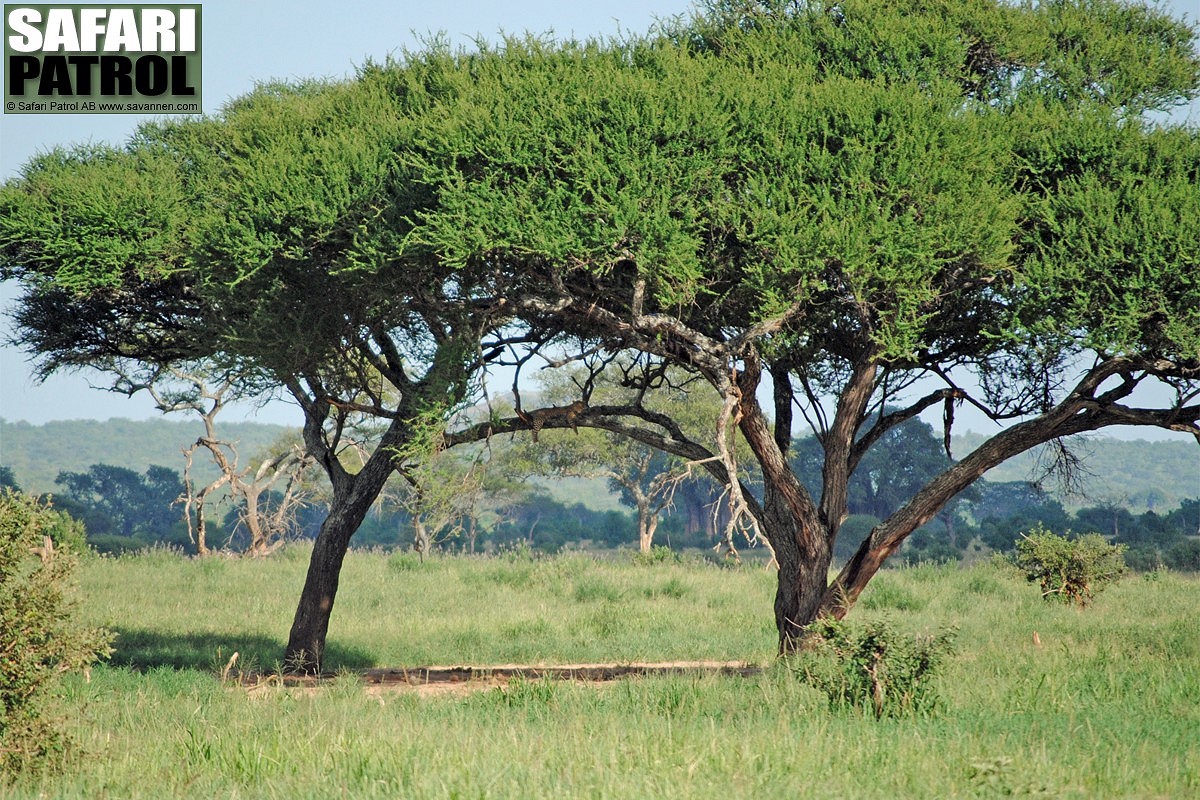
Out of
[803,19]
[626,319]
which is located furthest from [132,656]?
[803,19]

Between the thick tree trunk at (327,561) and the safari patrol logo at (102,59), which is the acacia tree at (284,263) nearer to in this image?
the thick tree trunk at (327,561)

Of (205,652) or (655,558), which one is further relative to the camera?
(655,558)

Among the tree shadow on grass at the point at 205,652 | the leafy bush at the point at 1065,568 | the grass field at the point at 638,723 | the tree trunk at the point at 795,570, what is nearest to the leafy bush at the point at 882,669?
the grass field at the point at 638,723

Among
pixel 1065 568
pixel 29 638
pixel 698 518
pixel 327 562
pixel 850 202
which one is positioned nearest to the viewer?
pixel 29 638

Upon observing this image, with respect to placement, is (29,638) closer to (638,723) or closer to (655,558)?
(638,723)

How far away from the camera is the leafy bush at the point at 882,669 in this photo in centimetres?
1063

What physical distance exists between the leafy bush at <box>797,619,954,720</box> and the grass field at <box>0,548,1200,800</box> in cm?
24

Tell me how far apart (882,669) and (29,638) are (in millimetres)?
7476

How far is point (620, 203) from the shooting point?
1371 cm

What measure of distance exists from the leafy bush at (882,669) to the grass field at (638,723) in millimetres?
244

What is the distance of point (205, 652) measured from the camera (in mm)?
19312

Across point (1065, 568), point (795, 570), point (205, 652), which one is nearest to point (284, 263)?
point (205, 652)

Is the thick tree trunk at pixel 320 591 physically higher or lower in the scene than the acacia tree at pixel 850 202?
lower

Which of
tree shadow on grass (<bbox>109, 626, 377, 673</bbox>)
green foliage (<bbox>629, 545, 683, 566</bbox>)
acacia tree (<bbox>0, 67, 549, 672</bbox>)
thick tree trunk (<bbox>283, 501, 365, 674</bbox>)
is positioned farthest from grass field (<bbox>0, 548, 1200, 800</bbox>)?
green foliage (<bbox>629, 545, 683, 566</bbox>)
